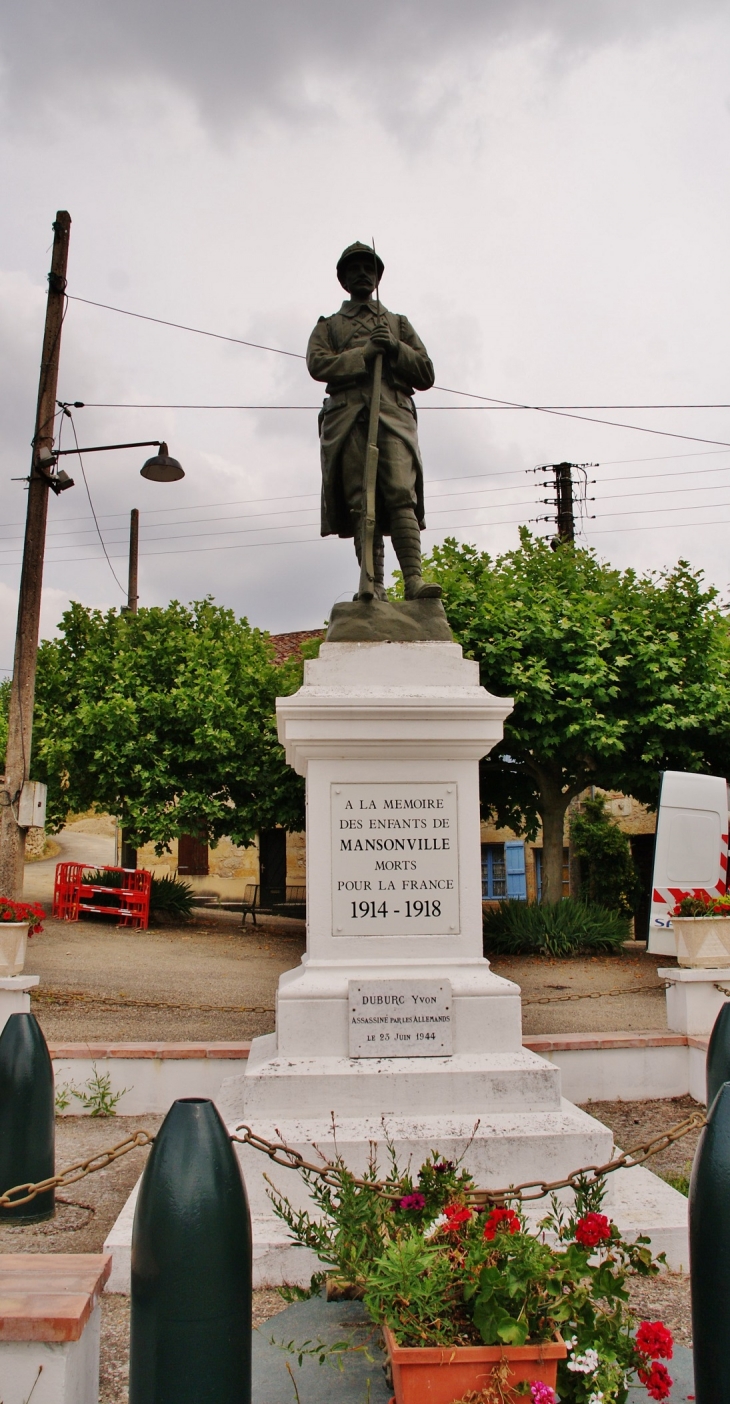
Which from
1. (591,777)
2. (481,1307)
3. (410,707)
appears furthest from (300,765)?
(591,777)

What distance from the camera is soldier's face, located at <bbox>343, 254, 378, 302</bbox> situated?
5.19m

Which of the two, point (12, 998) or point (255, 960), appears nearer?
point (12, 998)

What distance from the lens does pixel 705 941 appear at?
675 cm

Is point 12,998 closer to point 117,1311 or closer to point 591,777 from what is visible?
point 117,1311

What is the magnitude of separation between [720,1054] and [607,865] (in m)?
19.6

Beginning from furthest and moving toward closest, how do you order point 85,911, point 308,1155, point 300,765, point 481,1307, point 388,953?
1. point 85,911
2. point 300,765
3. point 388,953
4. point 308,1155
5. point 481,1307

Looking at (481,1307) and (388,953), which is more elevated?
(388,953)

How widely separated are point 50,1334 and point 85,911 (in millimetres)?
17069

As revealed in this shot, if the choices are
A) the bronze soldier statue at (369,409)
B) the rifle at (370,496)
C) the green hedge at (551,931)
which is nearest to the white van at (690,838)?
the green hedge at (551,931)

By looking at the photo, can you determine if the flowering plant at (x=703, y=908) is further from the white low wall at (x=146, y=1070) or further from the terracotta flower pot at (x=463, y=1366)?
the terracotta flower pot at (x=463, y=1366)

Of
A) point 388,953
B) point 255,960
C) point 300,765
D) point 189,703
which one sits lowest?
point 255,960

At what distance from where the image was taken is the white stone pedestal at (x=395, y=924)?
385cm

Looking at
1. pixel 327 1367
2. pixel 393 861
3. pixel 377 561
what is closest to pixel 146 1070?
pixel 393 861

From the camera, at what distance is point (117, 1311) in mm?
3121
